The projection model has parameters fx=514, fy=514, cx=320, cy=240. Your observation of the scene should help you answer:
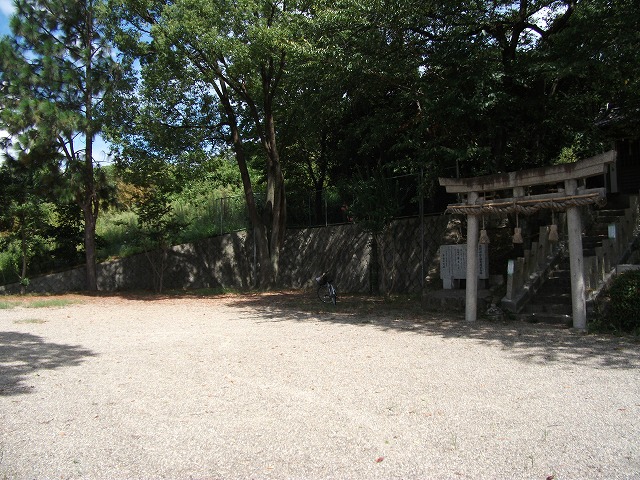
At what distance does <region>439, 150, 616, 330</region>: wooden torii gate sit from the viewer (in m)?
8.88

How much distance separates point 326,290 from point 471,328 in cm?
597

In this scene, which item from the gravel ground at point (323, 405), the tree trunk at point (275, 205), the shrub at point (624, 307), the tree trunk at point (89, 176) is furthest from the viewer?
the tree trunk at point (275, 205)

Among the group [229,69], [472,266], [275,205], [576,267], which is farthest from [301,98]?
[576,267]

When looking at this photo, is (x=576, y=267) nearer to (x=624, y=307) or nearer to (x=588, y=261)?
(x=588, y=261)

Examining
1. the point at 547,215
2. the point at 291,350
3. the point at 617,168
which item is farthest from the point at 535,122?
the point at 291,350

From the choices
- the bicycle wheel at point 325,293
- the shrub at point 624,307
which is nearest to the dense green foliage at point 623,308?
the shrub at point 624,307

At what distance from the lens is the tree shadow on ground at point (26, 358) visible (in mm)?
5992

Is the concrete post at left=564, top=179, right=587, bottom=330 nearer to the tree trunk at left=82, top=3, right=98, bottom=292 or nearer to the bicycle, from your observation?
the bicycle

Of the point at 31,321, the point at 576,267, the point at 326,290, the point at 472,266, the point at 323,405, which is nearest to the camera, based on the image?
the point at 323,405

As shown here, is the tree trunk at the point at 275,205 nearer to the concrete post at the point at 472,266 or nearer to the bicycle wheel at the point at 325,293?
the bicycle wheel at the point at 325,293

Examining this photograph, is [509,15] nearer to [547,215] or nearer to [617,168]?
[547,215]

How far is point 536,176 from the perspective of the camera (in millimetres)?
9422

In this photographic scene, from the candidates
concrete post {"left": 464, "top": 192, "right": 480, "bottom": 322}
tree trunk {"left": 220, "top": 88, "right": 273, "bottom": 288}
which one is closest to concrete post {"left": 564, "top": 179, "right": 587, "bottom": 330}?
concrete post {"left": 464, "top": 192, "right": 480, "bottom": 322}

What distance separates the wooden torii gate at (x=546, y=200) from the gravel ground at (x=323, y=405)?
0.99 meters
